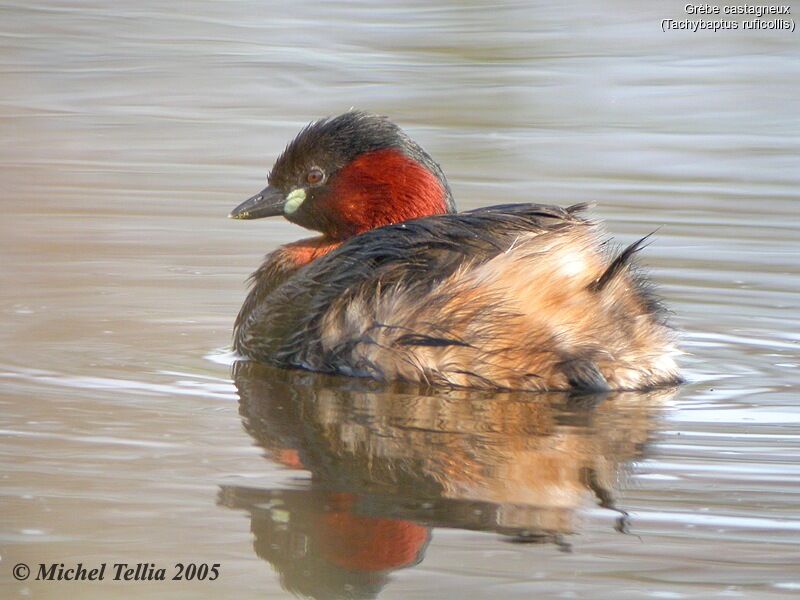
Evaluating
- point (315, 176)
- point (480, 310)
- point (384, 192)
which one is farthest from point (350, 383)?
point (315, 176)

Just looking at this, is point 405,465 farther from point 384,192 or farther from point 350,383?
point 384,192

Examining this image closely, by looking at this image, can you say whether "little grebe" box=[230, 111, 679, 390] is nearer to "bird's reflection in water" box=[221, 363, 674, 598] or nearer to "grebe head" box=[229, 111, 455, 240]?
"bird's reflection in water" box=[221, 363, 674, 598]

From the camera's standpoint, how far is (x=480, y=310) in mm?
5121

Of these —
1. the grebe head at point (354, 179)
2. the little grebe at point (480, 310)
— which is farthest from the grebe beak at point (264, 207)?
the little grebe at point (480, 310)

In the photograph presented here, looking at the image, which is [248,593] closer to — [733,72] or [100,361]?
[100,361]

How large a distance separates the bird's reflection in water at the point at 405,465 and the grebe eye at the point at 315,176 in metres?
0.85

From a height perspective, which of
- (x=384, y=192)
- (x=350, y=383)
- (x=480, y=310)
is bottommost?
(x=350, y=383)

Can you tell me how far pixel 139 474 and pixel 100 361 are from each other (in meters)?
1.35

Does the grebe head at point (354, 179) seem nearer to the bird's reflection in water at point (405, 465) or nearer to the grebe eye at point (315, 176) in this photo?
the grebe eye at point (315, 176)

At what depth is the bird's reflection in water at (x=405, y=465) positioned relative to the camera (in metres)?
3.68

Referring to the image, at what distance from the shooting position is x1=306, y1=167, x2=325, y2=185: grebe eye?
19.9 ft

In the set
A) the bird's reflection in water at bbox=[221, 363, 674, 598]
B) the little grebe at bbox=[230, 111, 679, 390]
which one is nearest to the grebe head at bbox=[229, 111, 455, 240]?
the little grebe at bbox=[230, 111, 679, 390]

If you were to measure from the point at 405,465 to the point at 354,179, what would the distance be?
1858mm

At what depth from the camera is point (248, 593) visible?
342 centimetres
